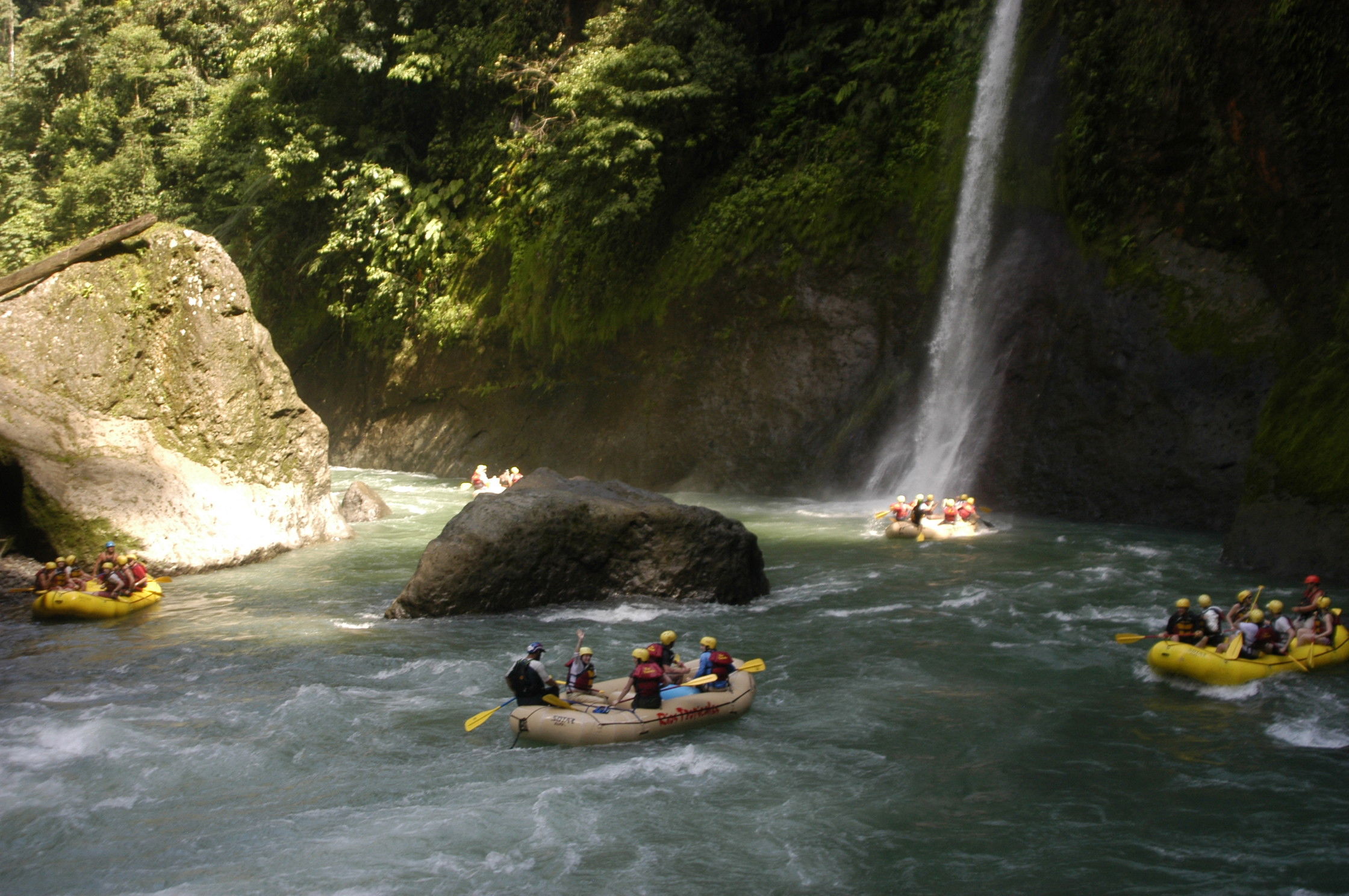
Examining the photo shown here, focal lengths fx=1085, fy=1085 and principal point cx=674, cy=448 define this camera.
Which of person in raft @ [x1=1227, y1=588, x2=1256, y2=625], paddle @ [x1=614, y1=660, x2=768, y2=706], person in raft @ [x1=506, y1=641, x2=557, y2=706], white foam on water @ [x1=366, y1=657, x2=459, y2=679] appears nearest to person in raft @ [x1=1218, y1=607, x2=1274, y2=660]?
person in raft @ [x1=1227, y1=588, x2=1256, y2=625]

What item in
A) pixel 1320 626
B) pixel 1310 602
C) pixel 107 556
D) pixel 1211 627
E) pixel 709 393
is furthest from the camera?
pixel 709 393

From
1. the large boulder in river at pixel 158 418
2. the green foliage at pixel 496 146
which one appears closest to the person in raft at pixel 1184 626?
the green foliage at pixel 496 146

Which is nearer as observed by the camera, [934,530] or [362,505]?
[934,530]

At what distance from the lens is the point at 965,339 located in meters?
21.0

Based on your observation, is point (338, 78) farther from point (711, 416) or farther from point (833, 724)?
point (833, 724)

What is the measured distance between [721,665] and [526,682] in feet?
5.83

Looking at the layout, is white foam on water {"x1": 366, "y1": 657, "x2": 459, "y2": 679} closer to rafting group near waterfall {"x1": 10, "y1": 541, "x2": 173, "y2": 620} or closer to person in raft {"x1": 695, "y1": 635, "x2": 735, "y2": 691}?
person in raft {"x1": 695, "y1": 635, "x2": 735, "y2": 691}

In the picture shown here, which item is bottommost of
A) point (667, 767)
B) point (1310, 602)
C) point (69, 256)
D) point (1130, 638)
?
point (667, 767)

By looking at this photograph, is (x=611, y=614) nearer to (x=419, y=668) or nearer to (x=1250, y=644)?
(x=419, y=668)

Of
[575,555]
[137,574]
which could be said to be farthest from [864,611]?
[137,574]

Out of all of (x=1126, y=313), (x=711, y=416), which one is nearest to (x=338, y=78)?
(x=711, y=416)

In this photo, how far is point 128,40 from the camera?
121 ft

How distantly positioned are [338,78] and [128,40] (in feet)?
39.6

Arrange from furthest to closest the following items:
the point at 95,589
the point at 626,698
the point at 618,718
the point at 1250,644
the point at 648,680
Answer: the point at 95,589 → the point at 1250,644 → the point at 626,698 → the point at 648,680 → the point at 618,718
